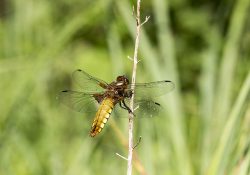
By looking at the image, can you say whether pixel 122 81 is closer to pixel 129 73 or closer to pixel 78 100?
pixel 78 100

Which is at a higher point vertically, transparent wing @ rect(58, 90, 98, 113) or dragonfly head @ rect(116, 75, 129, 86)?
dragonfly head @ rect(116, 75, 129, 86)

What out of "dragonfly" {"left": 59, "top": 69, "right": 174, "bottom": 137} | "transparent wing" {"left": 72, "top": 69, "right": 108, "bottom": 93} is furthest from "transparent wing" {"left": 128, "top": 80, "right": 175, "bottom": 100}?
"transparent wing" {"left": 72, "top": 69, "right": 108, "bottom": 93}

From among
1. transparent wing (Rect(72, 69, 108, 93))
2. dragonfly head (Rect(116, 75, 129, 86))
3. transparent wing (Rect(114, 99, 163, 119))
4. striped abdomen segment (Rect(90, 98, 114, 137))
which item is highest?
transparent wing (Rect(72, 69, 108, 93))

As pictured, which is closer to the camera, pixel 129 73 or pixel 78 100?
pixel 78 100

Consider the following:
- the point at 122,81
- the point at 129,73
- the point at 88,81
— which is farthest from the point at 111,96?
the point at 129,73

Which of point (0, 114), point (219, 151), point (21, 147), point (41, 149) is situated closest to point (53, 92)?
point (0, 114)

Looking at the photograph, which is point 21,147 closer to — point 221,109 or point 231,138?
point 221,109

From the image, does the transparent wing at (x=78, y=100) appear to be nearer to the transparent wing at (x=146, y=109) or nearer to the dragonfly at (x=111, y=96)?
the dragonfly at (x=111, y=96)

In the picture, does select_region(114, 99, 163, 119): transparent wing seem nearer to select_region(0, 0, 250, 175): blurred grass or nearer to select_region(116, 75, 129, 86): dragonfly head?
select_region(116, 75, 129, 86): dragonfly head
